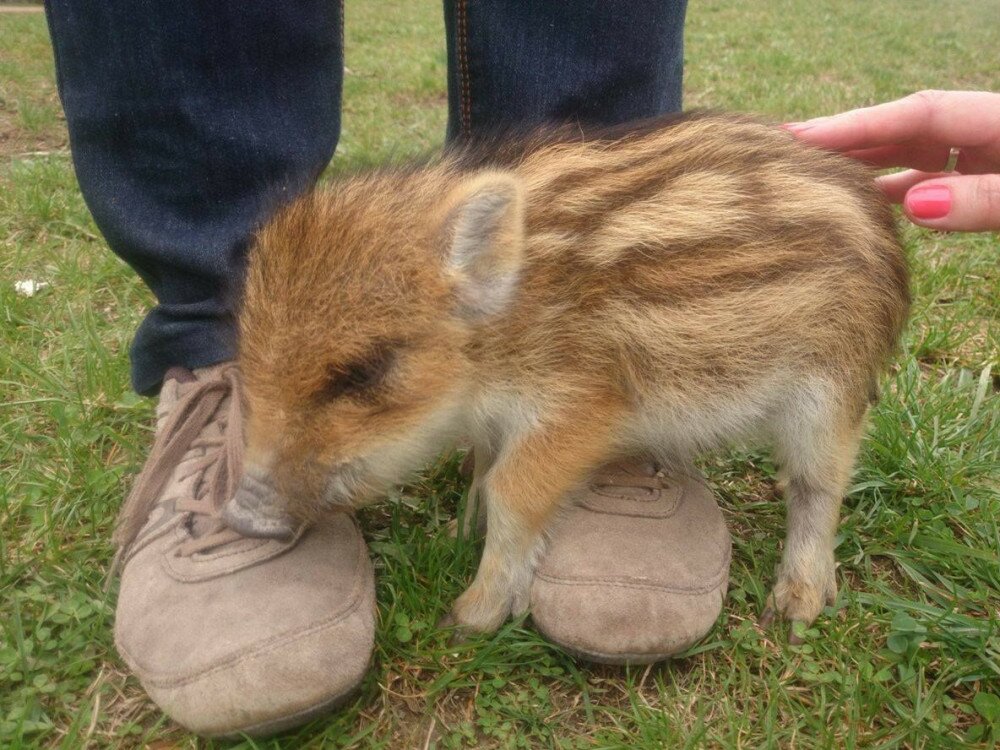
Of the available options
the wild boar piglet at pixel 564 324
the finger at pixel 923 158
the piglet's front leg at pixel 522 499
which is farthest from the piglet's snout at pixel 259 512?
the finger at pixel 923 158

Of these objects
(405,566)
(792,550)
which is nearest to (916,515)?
(792,550)

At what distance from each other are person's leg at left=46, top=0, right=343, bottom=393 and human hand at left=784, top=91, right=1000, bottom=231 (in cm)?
146

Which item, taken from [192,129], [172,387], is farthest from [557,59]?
[172,387]

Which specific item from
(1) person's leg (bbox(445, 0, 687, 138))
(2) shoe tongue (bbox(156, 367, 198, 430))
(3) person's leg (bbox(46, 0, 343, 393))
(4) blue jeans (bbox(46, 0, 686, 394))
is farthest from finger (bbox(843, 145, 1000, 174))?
(2) shoe tongue (bbox(156, 367, 198, 430))

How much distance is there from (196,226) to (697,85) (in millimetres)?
6385

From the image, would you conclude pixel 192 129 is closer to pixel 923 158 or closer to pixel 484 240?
pixel 484 240

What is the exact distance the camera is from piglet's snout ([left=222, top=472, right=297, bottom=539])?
1.93 m

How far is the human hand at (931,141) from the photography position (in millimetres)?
2250

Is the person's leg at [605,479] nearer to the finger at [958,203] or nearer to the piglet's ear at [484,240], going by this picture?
the piglet's ear at [484,240]

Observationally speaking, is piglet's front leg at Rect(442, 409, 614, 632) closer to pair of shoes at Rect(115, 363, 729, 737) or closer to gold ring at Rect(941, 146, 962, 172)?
pair of shoes at Rect(115, 363, 729, 737)

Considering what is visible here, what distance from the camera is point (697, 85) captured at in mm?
7754

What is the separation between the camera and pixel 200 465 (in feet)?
7.56

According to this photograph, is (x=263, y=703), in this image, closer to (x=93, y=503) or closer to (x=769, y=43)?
(x=93, y=503)

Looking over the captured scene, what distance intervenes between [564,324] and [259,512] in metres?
0.85
